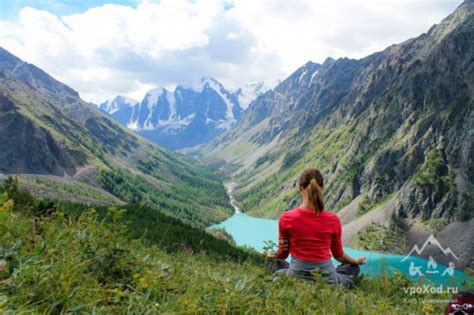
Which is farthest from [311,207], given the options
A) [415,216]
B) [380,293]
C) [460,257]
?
[415,216]

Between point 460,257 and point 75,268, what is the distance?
149852 mm

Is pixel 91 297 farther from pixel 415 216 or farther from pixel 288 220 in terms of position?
pixel 415 216

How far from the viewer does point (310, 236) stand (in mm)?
9805

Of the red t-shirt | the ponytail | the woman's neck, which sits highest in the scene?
the ponytail

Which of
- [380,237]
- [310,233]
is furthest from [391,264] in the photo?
[380,237]

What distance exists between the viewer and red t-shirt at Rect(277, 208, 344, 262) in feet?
32.0

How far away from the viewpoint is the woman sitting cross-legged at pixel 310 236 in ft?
31.9

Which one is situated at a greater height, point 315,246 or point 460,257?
point 315,246

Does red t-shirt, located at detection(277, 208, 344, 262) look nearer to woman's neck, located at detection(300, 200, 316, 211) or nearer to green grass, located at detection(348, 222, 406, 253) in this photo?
woman's neck, located at detection(300, 200, 316, 211)

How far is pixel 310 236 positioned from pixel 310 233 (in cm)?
7

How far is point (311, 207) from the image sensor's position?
389 inches

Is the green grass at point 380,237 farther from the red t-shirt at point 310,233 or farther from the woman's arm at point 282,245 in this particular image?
the woman's arm at point 282,245

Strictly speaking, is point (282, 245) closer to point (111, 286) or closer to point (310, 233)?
point (310, 233)

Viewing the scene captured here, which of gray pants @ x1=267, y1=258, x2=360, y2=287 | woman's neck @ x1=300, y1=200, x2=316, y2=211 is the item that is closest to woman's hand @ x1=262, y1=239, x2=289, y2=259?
gray pants @ x1=267, y1=258, x2=360, y2=287
